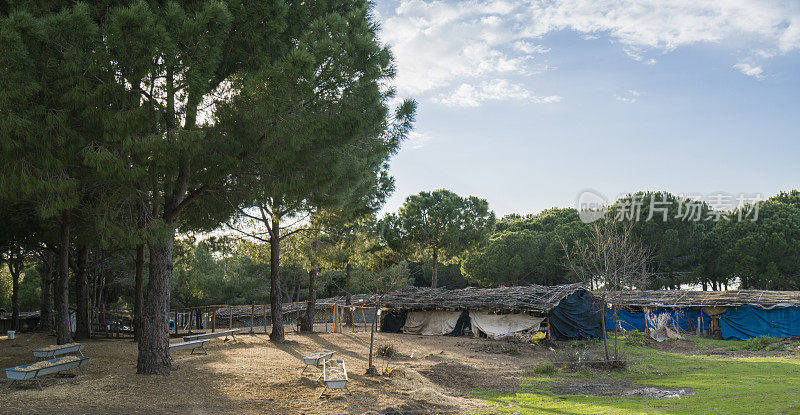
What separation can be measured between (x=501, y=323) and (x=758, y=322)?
36.8 feet

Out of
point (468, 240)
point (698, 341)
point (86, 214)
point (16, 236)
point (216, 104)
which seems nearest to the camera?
point (216, 104)

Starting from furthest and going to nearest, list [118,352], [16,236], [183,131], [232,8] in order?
[16,236]
[118,352]
[232,8]
[183,131]

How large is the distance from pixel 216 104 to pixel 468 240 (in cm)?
2568

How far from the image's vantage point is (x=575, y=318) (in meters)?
23.6

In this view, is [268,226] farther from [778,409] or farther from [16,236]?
[778,409]

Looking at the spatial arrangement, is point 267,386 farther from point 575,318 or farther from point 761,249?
point 761,249

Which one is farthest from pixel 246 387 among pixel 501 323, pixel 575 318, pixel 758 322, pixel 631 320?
pixel 631 320

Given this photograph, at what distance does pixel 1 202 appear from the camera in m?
13.5

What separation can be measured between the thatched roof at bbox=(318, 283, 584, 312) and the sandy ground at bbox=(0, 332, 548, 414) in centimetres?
766

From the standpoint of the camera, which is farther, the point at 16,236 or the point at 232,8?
the point at 16,236

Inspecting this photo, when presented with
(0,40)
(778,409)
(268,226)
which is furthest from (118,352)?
(778,409)

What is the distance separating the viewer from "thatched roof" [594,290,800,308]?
75.3ft

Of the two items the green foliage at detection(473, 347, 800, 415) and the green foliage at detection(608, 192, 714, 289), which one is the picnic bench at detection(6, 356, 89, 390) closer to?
the green foliage at detection(473, 347, 800, 415)

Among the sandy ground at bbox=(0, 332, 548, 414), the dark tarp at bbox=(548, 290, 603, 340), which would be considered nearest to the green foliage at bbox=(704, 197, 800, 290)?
the dark tarp at bbox=(548, 290, 603, 340)
